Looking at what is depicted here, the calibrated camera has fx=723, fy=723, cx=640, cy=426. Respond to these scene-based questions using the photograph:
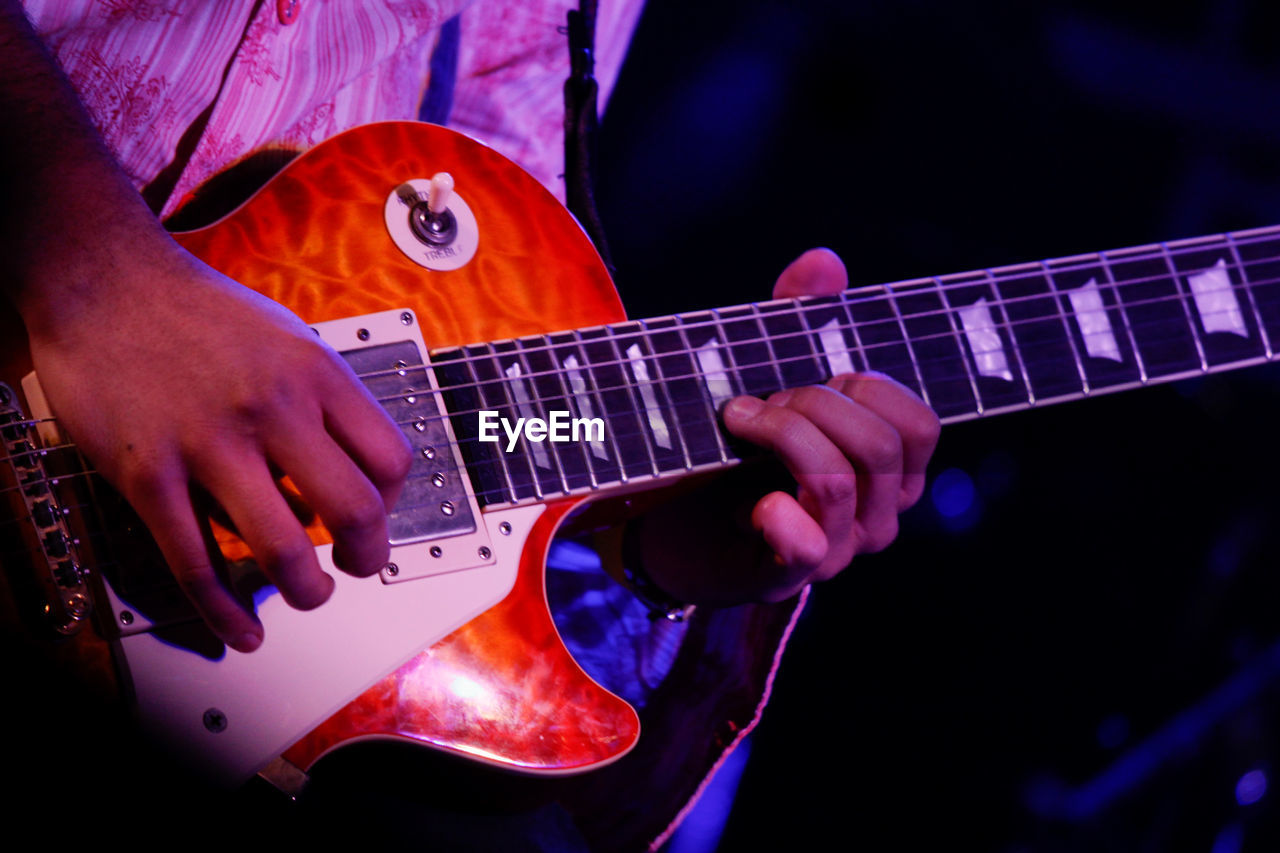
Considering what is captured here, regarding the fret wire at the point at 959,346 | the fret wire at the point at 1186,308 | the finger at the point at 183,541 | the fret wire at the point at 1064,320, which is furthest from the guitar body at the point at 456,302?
the fret wire at the point at 1186,308

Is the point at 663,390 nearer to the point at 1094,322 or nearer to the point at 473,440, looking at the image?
the point at 473,440

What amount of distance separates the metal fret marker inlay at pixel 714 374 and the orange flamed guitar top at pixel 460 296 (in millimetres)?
95

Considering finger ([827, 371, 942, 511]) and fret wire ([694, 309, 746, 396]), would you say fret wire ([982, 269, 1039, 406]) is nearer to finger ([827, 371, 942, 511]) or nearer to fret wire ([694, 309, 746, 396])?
finger ([827, 371, 942, 511])

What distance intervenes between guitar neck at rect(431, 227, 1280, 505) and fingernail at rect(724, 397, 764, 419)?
0.01m

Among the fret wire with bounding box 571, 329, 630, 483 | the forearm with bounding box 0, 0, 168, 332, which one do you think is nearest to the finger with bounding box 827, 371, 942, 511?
the fret wire with bounding box 571, 329, 630, 483

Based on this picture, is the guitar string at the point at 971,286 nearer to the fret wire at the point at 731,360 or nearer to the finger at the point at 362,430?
the fret wire at the point at 731,360

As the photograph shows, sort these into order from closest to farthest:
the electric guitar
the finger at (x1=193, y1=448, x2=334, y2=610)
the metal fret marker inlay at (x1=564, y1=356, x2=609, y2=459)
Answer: the finger at (x1=193, y1=448, x2=334, y2=610), the electric guitar, the metal fret marker inlay at (x1=564, y1=356, x2=609, y2=459)

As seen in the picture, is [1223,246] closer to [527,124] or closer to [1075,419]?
[1075,419]

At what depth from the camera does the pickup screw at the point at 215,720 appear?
529 mm

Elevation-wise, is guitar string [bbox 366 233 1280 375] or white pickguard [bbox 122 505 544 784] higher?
guitar string [bbox 366 233 1280 375]

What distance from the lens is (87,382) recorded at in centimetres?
44

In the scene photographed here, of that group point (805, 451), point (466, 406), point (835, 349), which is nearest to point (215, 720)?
point (466, 406)

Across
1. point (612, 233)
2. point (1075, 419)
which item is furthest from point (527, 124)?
point (1075, 419)

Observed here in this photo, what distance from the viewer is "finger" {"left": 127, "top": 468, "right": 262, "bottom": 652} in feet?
1.35
